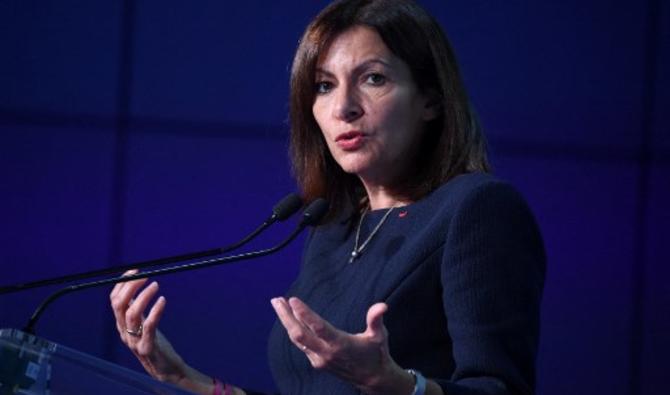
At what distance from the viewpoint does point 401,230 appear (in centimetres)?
153

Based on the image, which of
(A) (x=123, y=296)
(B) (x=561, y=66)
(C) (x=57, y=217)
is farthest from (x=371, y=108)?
(B) (x=561, y=66)

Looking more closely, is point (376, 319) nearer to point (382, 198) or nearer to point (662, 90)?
point (382, 198)

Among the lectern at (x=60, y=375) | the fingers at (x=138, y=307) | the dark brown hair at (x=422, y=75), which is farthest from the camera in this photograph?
the dark brown hair at (x=422, y=75)

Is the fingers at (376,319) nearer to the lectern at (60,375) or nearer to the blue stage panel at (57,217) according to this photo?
the lectern at (60,375)

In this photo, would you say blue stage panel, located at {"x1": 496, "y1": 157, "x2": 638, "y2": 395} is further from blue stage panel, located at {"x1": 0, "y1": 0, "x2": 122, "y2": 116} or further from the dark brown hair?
the dark brown hair

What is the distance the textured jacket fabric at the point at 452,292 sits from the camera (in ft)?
4.16

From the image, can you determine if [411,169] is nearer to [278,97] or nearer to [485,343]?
[485,343]

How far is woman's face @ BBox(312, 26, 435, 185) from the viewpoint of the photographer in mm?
1546

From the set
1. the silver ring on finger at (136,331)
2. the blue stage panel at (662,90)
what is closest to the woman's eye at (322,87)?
the silver ring on finger at (136,331)

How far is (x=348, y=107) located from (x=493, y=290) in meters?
0.41

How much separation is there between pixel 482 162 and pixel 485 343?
1.22ft

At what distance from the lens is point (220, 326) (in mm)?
2779

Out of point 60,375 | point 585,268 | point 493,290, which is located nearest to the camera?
point 60,375

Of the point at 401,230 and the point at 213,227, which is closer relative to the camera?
the point at 401,230
